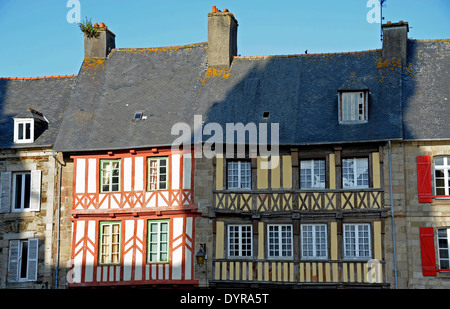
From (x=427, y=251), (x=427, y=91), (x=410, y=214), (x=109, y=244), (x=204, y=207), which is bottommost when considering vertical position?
(x=427, y=251)

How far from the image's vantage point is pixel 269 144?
917 inches

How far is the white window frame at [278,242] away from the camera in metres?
22.9

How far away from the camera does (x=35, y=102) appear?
2641cm

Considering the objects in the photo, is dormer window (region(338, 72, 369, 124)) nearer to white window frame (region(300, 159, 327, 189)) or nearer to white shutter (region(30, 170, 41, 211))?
white window frame (region(300, 159, 327, 189))

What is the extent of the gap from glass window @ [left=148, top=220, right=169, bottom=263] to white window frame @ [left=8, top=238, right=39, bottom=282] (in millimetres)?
3276

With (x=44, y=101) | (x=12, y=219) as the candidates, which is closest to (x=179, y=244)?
(x=12, y=219)

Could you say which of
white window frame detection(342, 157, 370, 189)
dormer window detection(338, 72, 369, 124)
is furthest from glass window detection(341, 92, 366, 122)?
white window frame detection(342, 157, 370, 189)

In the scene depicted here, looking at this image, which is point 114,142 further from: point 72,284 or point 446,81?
point 446,81

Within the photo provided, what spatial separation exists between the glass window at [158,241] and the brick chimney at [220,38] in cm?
532

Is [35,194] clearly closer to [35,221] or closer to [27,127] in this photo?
[35,221]

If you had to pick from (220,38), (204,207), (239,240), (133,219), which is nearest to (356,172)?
(239,240)

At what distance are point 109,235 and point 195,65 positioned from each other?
19.1ft

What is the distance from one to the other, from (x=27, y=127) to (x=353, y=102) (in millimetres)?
9343
